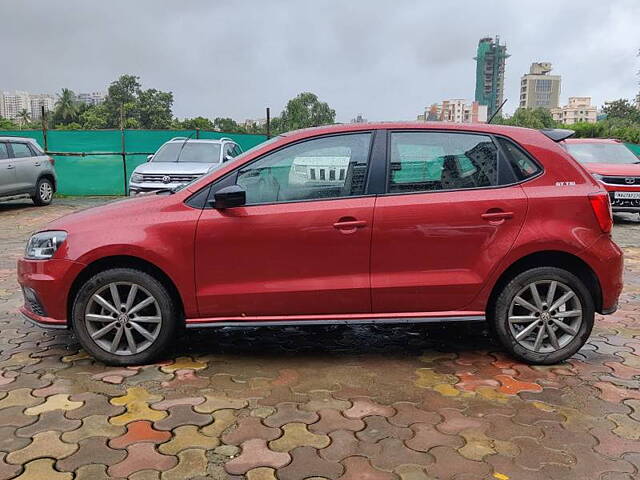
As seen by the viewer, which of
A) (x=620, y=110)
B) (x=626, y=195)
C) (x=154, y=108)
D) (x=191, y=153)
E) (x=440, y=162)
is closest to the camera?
(x=440, y=162)

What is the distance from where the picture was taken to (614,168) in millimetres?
11695

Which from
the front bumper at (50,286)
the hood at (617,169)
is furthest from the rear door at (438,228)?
the hood at (617,169)

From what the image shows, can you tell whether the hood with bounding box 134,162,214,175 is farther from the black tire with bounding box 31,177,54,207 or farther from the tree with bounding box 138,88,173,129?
the tree with bounding box 138,88,173,129

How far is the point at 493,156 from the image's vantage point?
13.2 ft

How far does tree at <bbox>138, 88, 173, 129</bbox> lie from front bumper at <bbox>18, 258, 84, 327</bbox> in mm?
58671

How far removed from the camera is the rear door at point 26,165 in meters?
13.5

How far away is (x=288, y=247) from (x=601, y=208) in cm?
211

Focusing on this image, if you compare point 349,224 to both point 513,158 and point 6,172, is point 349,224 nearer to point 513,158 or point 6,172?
point 513,158

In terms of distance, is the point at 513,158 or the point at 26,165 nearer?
the point at 513,158

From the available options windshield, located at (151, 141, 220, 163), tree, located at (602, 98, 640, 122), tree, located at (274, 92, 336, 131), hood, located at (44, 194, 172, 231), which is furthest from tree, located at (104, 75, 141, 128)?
hood, located at (44, 194, 172, 231)

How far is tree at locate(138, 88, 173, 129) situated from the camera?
6371 centimetres

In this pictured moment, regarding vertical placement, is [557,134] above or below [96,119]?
below

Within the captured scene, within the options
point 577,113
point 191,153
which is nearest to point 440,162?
point 191,153

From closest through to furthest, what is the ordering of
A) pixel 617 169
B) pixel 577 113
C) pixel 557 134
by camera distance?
pixel 557 134, pixel 617 169, pixel 577 113
